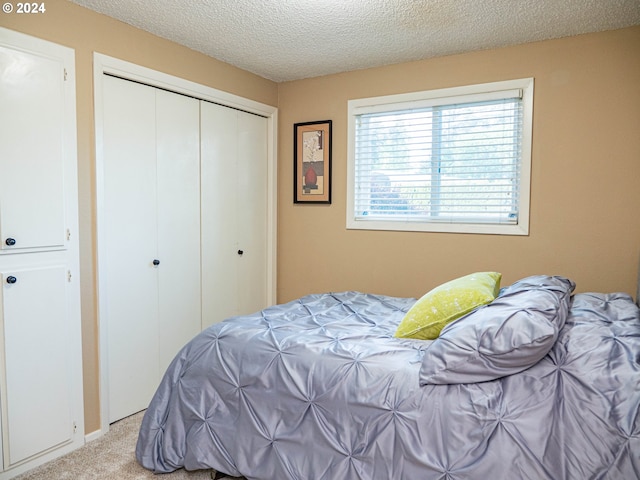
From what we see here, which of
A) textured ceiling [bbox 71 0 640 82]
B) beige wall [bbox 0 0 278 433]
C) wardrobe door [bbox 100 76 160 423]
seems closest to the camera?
beige wall [bbox 0 0 278 433]

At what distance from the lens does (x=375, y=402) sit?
186 cm

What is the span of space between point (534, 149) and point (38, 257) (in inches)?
120

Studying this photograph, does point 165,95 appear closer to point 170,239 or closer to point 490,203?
Answer: point 170,239

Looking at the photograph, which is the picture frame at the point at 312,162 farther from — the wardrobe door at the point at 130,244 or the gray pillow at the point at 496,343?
the gray pillow at the point at 496,343

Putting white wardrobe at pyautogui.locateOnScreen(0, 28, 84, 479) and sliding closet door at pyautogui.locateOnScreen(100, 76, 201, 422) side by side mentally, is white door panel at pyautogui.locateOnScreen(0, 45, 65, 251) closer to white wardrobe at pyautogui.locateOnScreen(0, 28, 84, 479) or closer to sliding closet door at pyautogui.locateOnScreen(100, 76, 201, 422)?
white wardrobe at pyautogui.locateOnScreen(0, 28, 84, 479)

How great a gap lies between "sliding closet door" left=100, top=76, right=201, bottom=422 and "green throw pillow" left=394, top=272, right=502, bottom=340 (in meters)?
1.73

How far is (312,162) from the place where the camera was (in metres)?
3.98

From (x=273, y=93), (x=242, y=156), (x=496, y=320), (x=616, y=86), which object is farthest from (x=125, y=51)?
(x=616, y=86)

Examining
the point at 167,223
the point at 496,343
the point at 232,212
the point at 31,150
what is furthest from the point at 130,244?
A: the point at 496,343

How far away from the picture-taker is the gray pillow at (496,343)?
169 cm

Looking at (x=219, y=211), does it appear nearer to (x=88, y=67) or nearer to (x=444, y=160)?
(x=88, y=67)

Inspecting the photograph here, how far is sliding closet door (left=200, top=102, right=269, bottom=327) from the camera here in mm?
3518

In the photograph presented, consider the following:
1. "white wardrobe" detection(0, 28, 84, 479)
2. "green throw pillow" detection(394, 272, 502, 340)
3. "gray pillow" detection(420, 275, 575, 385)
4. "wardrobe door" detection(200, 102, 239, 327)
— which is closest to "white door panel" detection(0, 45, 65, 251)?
"white wardrobe" detection(0, 28, 84, 479)

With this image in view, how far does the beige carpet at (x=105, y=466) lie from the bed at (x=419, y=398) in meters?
0.09
